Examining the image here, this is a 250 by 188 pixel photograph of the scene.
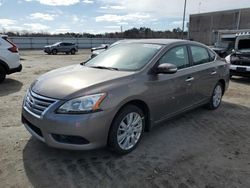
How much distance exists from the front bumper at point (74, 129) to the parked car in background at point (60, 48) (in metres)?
27.1

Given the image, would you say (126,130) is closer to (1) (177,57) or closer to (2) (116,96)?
(2) (116,96)

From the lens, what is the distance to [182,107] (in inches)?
178

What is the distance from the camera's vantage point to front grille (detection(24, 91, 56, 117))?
3.12m

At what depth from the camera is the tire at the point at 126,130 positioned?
329 cm

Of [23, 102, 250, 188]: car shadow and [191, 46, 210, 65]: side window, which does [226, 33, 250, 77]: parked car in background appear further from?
[23, 102, 250, 188]: car shadow

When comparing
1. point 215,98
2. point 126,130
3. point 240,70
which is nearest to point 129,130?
point 126,130

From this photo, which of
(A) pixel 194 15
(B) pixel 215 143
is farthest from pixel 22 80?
(A) pixel 194 15

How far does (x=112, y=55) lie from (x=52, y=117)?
6.05 feet

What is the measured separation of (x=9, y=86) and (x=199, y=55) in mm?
5822

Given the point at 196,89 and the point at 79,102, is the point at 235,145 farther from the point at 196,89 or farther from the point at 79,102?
Answer: the point at 79,102

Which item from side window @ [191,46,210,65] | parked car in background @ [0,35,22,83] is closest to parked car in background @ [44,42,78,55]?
parked car in background @ [0,35,22,83]

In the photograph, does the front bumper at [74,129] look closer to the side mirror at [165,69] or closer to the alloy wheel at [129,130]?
the alloy wheel at [129,130]

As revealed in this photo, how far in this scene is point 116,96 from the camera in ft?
10.5

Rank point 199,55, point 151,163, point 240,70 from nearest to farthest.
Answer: point 151,163, point 199,55, point 240,70
